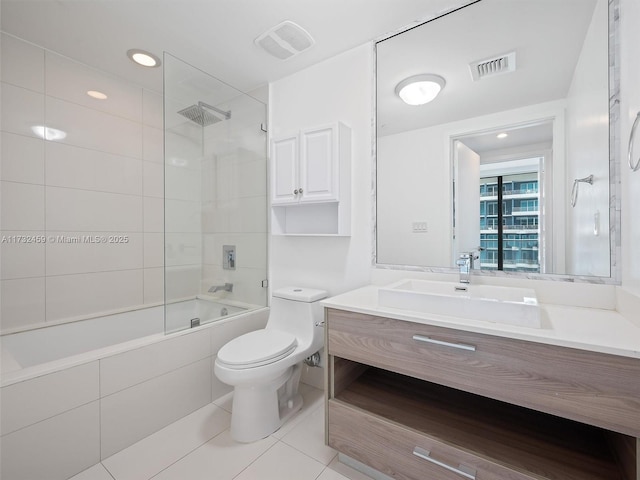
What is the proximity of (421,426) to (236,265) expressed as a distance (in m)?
1.56

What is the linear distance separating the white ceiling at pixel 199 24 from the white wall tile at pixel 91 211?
93 centimetres

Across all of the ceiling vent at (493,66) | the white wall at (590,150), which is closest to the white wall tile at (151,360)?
the white wall at (590,150)

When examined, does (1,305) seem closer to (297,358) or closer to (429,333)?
(297,358)

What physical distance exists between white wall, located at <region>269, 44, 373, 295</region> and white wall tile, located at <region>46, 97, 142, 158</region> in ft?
3.74

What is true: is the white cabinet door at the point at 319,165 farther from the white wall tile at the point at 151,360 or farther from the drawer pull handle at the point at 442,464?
the drawer pull handle at the point at 442,464

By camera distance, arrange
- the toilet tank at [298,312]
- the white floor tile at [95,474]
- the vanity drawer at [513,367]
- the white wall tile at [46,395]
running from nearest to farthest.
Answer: the vanity drawer at [513,367] < the white wall tile at [46,395] < the white floor tile at [95,474] < the toilet tank at [298,312]

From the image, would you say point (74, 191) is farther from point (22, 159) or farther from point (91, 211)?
point (22, 159)

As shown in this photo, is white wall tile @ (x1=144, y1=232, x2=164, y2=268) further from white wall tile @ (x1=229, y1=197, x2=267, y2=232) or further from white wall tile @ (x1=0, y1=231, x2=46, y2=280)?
white wall tile @ (x1=229, y1=197, x2=267, y2=232)

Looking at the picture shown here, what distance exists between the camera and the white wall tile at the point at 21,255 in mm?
1730

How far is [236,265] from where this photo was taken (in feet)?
7.12

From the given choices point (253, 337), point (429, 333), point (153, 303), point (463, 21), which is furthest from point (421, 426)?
point (153, 303)

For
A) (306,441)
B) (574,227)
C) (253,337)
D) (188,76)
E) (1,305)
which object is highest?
(188,76)

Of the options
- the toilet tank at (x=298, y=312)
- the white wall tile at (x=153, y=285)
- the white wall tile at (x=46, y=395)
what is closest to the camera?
the white wall tile at (x=46, y=395)

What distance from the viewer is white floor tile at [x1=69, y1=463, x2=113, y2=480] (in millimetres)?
1264
